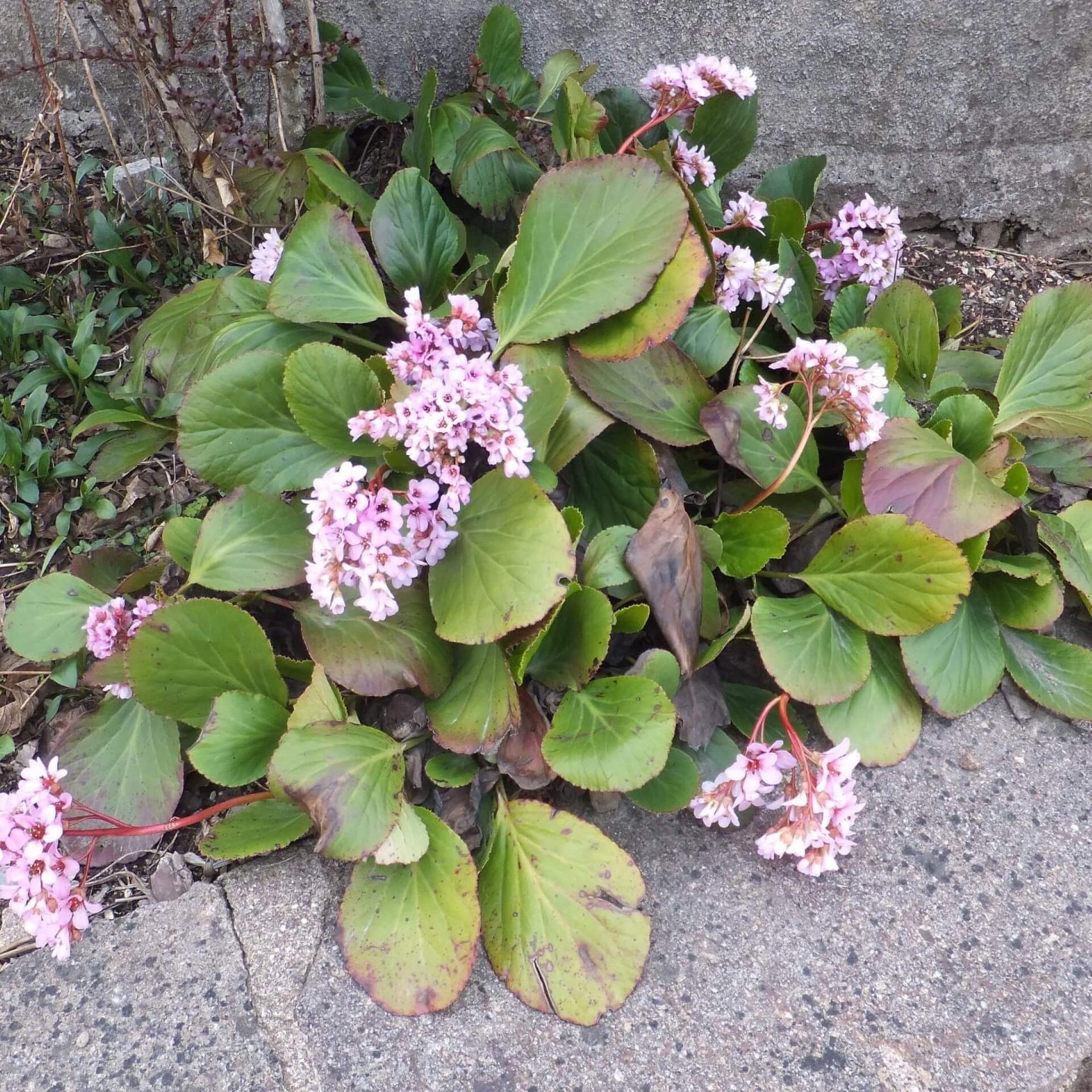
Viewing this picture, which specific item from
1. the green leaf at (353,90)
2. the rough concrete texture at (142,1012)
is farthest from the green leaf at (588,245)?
the rough concrete texture at (142,1012)

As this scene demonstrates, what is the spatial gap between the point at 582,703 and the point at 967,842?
561 millimetres

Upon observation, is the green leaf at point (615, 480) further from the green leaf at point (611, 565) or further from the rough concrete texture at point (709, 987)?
the rough concrete texture at point (709, 987)

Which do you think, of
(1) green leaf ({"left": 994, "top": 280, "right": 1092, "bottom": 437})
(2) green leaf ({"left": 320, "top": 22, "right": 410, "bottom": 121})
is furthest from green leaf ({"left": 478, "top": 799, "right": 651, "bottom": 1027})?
(2) green leaf ({"left": 320, "top": 22, "right": 410, "bottom": 121})

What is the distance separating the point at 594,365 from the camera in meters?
1.42

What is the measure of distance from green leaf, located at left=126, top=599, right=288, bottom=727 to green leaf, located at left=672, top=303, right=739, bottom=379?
79 cm

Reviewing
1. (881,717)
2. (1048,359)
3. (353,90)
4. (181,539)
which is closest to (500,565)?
(181,539)

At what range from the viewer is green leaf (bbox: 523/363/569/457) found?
125cm

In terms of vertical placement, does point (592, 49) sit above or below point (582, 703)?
above

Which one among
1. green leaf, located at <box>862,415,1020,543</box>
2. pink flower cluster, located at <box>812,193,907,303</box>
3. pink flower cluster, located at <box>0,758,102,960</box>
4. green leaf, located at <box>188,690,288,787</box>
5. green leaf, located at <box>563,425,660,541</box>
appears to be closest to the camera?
pink flower cluster, located at <box>0,758,102,960</box>

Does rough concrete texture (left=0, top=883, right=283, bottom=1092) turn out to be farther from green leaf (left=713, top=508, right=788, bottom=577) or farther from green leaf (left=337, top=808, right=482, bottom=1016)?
green leaf (left=713, top=508, right=788, bottom=577)

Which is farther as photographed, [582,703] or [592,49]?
[592,49]

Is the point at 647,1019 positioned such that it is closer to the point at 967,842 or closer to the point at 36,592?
the point at 967,842

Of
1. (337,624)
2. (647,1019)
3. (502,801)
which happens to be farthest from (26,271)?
(647,1019)

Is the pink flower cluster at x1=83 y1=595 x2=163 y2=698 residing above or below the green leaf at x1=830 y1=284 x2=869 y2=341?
below
